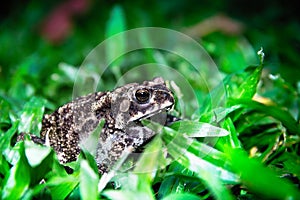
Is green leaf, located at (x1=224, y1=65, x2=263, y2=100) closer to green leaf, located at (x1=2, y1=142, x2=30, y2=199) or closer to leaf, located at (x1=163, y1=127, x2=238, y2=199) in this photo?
leaf, located at (x1=163, y1=127, x2=238, y2=199)

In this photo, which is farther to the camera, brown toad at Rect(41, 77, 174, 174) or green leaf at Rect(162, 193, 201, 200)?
brown toad at Rect(41, 77, 174, 174)

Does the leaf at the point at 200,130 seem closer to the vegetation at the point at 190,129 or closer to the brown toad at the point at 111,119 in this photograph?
the vegetation at the point at 190,129

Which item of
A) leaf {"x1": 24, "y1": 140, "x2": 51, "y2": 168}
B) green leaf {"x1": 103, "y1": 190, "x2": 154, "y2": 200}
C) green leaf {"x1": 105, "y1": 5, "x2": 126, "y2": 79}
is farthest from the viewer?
green leaf {"x1": 105, "y1": 5, "x2": 126, "y2": 79}

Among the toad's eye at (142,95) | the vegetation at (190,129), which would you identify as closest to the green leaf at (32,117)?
the vegetation at (190,129)

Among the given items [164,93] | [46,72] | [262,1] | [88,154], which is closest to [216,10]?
[262,1]

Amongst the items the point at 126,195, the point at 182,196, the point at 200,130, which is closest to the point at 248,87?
the point at 200,130

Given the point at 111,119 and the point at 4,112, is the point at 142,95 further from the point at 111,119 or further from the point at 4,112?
the point at 4,112

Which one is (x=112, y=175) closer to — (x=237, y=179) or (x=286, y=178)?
(x=237, y=179)

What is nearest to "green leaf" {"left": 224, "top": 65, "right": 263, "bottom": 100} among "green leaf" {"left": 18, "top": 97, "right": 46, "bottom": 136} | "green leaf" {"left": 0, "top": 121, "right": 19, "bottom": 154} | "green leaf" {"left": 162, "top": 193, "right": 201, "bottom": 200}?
"green leaf" {"left": 162, "top": 193, "right": 201, "bottom": 200}
